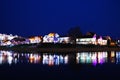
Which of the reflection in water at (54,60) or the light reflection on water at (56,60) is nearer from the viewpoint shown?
the reflection in water at (54,60)

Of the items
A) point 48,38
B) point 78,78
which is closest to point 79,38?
point 48,38

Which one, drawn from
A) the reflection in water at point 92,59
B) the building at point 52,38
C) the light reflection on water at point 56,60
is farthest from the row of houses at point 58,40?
the light reflection on water at point 56,60

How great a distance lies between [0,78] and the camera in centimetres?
1955

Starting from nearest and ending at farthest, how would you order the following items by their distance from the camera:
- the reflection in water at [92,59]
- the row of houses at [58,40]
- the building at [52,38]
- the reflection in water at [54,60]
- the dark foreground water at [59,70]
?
1. the dark foreground water at [59,70]
2. the reflection in water at [54,60]
3. the reflection in water at [92,59]
4. the row of houses at [58,40]
5. the building at [52,38]

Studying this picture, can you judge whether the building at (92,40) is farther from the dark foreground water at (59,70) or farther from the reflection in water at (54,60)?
the dark foreground water at (59,70)

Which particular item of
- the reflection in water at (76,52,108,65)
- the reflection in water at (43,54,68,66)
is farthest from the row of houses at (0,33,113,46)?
the reflection in water at (43,54,68,66)

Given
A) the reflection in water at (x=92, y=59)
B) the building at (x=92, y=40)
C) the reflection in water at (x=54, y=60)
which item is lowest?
the reflection in water at (x=92, y=59)

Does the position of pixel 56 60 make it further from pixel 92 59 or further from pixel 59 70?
pixel 59 70

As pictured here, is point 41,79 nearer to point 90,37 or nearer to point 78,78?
point 78,78

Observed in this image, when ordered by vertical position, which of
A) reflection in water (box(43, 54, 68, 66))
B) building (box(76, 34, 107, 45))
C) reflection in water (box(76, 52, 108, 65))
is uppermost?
building (box(76, 34, 107, 45))

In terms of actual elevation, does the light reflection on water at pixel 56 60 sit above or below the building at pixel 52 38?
below

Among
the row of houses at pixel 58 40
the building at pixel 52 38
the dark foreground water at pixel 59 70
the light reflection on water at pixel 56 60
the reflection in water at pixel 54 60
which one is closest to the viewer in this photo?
the dark foreground water at pixel 59 70

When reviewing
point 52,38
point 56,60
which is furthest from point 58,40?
point 56,60

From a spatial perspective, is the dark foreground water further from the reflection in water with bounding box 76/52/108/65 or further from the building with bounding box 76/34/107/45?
the building with bounding box 76/34/107/45
